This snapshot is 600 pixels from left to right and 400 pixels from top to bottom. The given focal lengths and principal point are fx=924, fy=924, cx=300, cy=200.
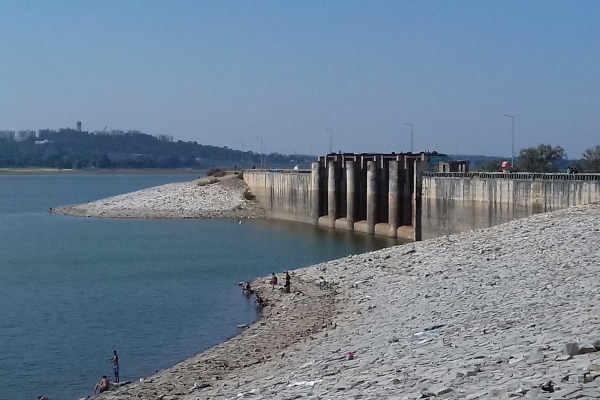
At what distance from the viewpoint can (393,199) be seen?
55.2m

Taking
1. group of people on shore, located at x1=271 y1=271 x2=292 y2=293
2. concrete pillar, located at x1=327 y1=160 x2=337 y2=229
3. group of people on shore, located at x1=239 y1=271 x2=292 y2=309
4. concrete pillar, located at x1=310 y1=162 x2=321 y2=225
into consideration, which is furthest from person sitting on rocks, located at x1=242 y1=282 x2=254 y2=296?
concrete pillar, located at x1=310 y1=162 x2=321 y2=225

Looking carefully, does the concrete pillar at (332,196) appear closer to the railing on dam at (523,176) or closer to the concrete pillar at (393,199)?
the concrete pillar at (393,199)

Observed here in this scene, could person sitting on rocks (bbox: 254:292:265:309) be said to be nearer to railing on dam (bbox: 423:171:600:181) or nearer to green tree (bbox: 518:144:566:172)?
railing on dam (bbox: 423:171:600:181)

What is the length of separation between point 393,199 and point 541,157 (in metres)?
29.5

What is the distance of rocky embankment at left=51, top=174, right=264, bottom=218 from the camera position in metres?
78.8

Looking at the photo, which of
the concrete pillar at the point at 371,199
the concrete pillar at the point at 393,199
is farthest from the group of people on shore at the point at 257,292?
the concrete pillar at the point at 371,199

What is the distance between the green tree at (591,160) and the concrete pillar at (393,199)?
83.2 ft

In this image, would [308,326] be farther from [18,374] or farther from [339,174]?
[339,174]

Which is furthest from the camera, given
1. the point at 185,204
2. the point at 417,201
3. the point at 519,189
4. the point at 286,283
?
the point at 185,204

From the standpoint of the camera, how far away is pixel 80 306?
32062 mm

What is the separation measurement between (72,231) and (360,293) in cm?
4240

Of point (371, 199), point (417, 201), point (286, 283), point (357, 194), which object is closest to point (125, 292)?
point (286, 283)

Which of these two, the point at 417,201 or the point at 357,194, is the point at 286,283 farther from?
the point at 357,194

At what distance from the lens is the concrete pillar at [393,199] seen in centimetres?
5494
